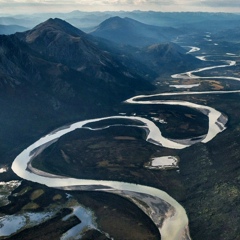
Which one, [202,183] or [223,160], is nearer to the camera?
[202,183]

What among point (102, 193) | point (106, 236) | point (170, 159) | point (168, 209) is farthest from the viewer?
point (170, 159)

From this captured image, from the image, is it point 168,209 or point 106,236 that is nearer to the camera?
point 106,236

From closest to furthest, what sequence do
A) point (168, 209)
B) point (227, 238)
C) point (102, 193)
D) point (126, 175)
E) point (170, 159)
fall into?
1. point (227, 238)
2. point (168, 209)
3. point (102, 193)
4. point (126, 175)
5. point (170, 159)

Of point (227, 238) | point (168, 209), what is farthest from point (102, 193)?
point (227, 238)

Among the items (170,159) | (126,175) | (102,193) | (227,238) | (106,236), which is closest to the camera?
(227,238)

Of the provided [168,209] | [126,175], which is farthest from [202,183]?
[126,175]

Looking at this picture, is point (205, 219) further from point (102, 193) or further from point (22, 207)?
point (22, 207)

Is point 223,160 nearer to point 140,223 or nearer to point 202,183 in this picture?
point 202,183

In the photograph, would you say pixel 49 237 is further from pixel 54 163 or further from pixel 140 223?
pixel 54 163

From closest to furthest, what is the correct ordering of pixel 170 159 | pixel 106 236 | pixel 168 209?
pixel 106 236, pixel 168 209, pixel 170 159
